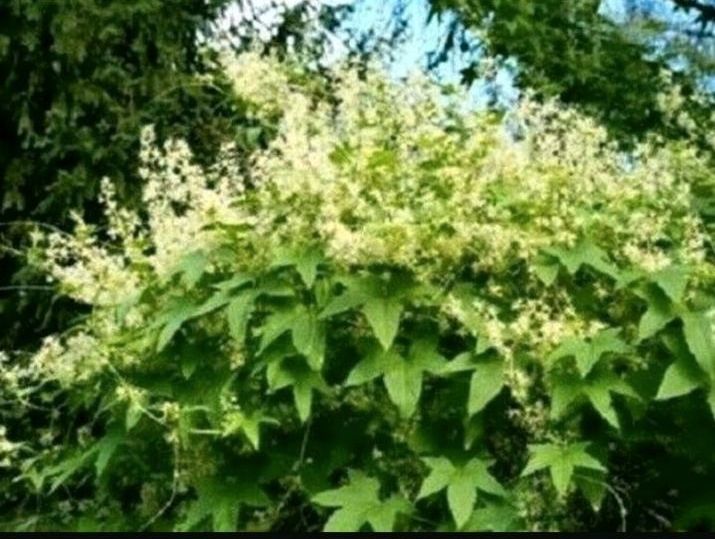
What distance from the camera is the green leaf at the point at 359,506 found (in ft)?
10.6

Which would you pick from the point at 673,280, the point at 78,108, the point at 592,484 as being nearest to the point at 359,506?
the point at 592,484

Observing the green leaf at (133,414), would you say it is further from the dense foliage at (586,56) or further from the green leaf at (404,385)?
the dense foliage at (586,56)

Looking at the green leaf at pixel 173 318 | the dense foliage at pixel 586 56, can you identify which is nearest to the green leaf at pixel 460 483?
the green leaf at pixel 173 318

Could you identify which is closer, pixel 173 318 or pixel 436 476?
pixel 436 476

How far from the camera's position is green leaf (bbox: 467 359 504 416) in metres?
3.20

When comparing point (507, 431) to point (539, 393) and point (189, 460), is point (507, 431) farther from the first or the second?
point (189, 460)

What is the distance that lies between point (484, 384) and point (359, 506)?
39cm

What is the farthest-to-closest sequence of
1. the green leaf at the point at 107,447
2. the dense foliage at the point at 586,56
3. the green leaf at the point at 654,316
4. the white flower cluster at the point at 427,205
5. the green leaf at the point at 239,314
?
the dense foliage at the point at 586,56, the green leaf at the point at 107,447, the white flower cluster at the point at 427,205, the green leaf at the point at 239,314, the green leaf at the point at 654,316

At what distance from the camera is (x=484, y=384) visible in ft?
10.7

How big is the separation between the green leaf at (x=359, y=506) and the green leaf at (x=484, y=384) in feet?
0.95

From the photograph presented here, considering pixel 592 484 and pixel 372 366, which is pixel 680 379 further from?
pixel 372 366

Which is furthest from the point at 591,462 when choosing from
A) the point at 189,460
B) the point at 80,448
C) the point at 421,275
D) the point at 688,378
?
the point at 80,448

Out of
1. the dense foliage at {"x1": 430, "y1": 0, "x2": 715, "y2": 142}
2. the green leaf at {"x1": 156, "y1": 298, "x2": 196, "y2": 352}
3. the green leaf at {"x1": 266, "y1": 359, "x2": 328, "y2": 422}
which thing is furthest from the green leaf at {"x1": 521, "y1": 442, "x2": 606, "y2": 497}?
the dense foliage at {"x1": 430, "y1": 0, "x2": 715, "y2": 142}

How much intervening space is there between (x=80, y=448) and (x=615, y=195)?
164cm
